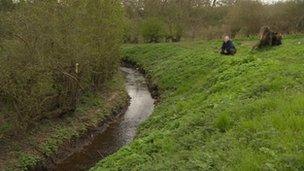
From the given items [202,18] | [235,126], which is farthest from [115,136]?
[202,18]

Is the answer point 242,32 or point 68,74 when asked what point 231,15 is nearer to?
point 242,32

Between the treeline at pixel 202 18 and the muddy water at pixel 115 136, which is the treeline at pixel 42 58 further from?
the treeline at pixel 202 18

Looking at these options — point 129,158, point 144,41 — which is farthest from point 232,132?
point 144,41

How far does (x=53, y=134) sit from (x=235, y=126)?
991cm

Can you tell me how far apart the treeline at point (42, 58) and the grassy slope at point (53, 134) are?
1.72 feet

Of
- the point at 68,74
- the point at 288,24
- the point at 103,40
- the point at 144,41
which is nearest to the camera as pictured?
the point at 68,74

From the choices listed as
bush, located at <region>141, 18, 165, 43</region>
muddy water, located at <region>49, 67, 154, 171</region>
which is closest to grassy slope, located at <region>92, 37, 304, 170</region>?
muddy water, located at <region>49, 67, 154, 171</region>

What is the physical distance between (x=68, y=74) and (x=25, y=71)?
3190mm

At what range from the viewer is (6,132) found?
749 inches

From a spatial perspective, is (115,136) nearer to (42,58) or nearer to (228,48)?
(42,58)

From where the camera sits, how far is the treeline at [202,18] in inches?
1838

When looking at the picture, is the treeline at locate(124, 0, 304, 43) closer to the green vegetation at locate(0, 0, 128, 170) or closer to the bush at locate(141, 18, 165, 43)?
the bush at locate(141, 18, 165, 43)

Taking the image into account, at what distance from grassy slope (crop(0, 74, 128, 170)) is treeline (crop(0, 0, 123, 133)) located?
525mm

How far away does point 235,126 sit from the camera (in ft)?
43.6
